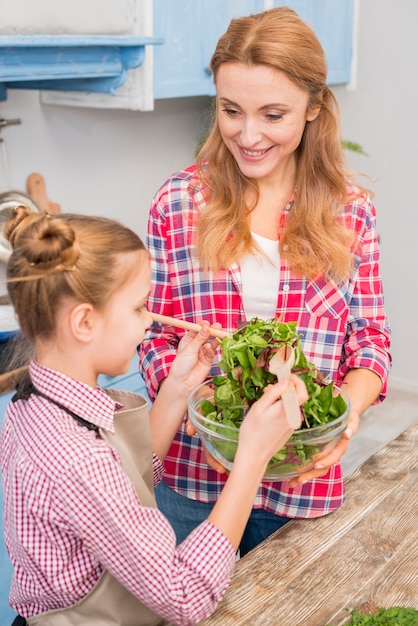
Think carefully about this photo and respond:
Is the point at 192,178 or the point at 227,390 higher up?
the point at 192,178

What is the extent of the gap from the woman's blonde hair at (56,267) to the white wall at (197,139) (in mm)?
1717

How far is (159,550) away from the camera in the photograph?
0.94 metres

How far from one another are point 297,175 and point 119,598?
0.92 meters

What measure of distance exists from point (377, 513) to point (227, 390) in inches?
14.4

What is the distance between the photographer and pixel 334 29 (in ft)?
10.9

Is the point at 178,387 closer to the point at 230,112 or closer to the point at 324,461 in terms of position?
the point at 324,461

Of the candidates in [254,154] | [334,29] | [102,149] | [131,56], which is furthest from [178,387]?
[334,29]

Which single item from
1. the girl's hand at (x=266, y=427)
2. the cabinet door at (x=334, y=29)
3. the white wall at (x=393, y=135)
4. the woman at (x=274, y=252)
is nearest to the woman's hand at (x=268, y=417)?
the girl's hand at (x=266, y=427)

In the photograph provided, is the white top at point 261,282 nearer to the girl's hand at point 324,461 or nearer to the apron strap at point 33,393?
the girl's hand at point 324,461

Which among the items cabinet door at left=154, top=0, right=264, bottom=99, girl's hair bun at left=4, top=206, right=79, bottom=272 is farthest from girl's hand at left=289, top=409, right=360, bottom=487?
cabinet door at left=154, top=0, right=264, bottom=99

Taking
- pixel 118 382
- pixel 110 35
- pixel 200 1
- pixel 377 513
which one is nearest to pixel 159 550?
pixel 377 513

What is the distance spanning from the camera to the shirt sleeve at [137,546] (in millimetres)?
917

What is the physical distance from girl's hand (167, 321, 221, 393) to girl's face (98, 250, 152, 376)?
0.28 metres

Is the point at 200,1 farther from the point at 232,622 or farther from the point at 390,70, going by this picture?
the point at 232,622
